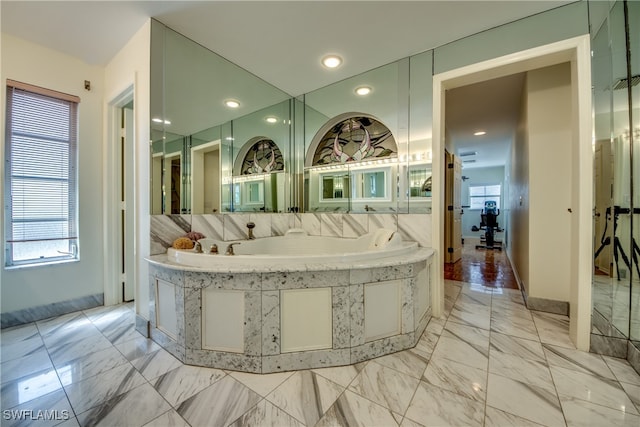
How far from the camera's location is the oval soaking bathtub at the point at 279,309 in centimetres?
148

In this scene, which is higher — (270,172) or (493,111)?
(493,111)

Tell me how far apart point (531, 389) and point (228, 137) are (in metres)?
3.06

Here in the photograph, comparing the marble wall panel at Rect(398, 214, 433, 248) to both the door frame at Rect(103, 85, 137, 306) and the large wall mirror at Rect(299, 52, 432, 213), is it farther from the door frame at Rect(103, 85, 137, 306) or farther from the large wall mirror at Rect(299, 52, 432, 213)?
the door frame at Rect(103, 85, 137, 306)

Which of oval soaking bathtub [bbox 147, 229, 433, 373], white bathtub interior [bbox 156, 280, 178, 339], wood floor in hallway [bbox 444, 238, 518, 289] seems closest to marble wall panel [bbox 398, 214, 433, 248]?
oval soaking bathtub [bbox 147, 229, 433, 373]

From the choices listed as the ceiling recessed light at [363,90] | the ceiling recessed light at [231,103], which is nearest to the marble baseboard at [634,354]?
the ceiling recessed light at [363,90]

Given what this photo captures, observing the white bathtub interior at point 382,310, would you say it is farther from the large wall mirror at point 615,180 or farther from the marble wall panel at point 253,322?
the large wall mirror at point 615,180

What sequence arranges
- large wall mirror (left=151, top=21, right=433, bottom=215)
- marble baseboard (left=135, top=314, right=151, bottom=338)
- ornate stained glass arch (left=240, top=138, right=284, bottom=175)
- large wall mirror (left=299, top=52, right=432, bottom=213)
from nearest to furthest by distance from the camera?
1. marble baseboard (left=135, top=314, right=151, bottom=338)
2. large wall mirror (left=151, top=21, right=433, bottom=215)
3. large wall mirror (left=299, top=52, right=432, bottom=213)
4. ornate stained glass arch (left=240, top=138, right=284, bottom=175)

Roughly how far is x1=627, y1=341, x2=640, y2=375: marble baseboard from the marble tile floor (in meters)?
0.04

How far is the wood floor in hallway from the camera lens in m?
3.35

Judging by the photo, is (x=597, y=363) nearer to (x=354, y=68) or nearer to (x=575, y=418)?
(x=575, y=418)

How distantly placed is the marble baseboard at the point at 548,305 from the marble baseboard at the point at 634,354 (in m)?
0.76

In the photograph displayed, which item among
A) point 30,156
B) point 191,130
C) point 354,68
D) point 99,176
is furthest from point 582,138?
point 30,156

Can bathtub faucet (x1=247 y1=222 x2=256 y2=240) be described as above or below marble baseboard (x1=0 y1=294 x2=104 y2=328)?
above

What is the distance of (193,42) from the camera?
7.18ft
